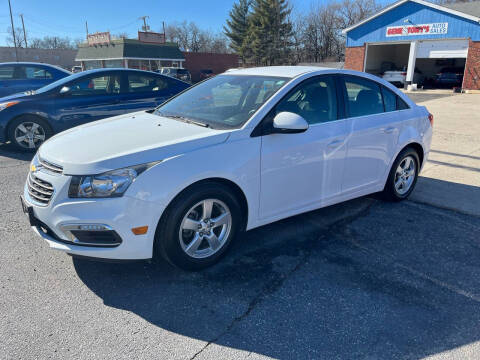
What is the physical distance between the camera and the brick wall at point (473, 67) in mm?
23406

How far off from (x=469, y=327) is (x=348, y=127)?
6.93 ft

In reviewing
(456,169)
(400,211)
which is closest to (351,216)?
(400,211)

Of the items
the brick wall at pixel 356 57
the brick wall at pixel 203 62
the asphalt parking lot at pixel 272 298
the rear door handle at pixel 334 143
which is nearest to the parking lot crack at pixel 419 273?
the asphalt parking lot at pixel 272 298

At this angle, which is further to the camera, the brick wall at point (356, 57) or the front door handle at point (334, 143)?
the brick wall at point (356, 57)

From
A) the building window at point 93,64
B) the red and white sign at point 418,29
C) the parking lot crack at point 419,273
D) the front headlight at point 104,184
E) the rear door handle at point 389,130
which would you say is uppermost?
the red and white sign at point 418,29

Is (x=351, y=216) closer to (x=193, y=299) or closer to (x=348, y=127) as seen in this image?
(x=348, y=127)

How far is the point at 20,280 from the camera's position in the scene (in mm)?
3172

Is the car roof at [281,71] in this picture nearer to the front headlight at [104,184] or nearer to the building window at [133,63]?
the front headlight at [104,184]

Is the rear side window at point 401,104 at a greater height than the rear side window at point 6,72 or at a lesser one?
lesser

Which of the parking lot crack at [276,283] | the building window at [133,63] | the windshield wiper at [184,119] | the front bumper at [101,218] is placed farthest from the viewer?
the building window at [133,63]

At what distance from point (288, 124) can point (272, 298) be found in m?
1.42

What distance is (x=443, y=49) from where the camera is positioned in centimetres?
2534

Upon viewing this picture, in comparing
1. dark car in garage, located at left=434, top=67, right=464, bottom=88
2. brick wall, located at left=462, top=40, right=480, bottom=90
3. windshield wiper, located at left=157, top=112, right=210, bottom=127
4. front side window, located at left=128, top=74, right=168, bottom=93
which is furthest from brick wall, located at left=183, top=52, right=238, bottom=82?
windshield wiper, located at left=157, top=112, right=210, bottom=127

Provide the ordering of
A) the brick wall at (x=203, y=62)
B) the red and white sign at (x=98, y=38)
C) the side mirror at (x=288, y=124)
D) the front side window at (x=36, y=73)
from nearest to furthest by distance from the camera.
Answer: the side mirror at (x=288, y=124) < the front side window at (x=36, y=73) < the red and white sign at (x=98, y=38) < the brick wall at (x=203, y=62)
